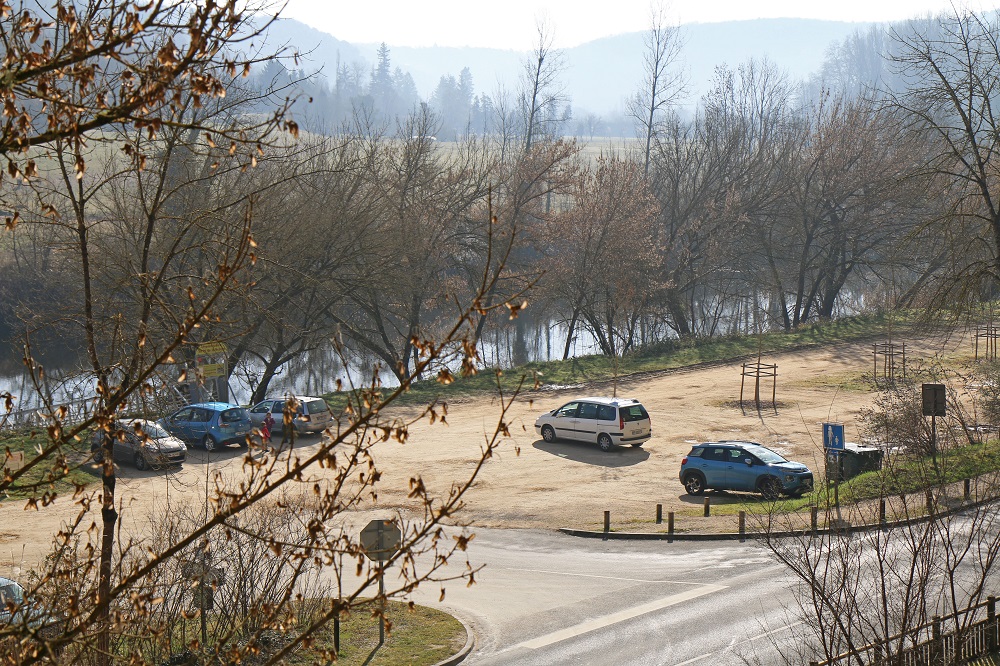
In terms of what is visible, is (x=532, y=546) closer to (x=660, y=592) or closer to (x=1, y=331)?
(x=660, y=592)

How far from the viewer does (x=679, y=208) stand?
66.0 m

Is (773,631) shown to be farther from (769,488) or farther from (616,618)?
Result: (769,488)

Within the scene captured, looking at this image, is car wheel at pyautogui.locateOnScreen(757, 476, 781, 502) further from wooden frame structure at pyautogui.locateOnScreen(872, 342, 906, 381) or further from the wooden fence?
wooden frame structure at pyautogui.locateOnScreen(872, 342, 906, 381)

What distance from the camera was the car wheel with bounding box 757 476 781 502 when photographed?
2619 centimetres

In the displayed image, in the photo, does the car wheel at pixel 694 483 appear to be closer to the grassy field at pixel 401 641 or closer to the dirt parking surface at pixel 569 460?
the dirt parking surface at pixel 569 460

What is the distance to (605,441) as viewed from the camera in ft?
106

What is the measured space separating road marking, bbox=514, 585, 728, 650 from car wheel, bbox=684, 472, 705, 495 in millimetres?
8257

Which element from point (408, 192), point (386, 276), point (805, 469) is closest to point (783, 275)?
point (408, 192)

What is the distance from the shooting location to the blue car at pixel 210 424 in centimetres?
3156

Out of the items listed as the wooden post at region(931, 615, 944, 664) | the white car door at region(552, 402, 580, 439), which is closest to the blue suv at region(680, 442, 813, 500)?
the white car door at region(552, 402, 580, 439)

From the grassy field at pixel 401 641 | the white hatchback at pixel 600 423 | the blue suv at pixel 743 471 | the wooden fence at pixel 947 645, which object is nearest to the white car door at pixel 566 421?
the white hatchback at pixel 600 423

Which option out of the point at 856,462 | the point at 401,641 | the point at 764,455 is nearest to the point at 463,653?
the point at 401,641

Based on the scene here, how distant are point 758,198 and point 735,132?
19.0 feet

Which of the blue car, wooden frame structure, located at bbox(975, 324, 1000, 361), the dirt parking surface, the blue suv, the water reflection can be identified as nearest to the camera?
the dirt parking surface
